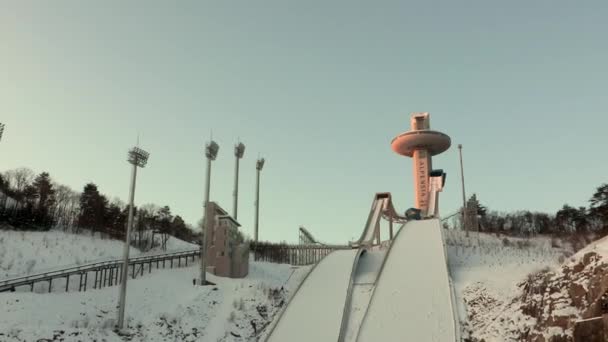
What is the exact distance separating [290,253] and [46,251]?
53.1 feet

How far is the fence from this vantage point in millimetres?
36156

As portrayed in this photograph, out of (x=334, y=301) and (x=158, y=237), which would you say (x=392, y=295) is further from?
(x=158, y=237)

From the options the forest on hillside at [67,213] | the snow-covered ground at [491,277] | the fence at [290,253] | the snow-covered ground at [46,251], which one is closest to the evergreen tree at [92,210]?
the forest on hillside at [67,213]

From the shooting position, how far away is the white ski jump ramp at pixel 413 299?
686 inches

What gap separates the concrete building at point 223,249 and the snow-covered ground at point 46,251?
25.6 feet

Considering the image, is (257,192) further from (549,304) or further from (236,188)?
(549,304)

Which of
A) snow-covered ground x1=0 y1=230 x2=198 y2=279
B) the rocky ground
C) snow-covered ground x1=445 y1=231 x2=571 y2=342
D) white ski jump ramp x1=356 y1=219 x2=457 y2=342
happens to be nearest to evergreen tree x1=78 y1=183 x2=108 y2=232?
snow-covered ground x1=0 y1=230 x2=198 y2=279

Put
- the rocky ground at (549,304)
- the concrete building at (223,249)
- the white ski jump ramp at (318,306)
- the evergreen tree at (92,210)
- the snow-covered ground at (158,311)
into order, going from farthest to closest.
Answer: the evergreen tree at (92,210) → the concrete building at (223,249) → the white ski jump ramp at (318,306) → the snow-covered ground at (158,311) → the rocky ground at (549,304)

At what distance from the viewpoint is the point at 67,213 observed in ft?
190

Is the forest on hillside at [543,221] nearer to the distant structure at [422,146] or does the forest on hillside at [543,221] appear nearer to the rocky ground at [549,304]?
the distant structure at [422,146]

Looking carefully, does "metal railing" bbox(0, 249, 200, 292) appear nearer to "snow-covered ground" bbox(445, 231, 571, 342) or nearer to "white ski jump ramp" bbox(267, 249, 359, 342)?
"white ski jump ramp" bbox(267, 249, 359, 342)

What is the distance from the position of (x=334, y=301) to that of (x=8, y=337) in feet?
39.2

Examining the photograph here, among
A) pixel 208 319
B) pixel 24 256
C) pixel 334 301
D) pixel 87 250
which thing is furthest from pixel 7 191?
pixel 334 301

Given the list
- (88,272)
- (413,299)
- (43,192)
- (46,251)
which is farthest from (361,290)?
(43,192)
